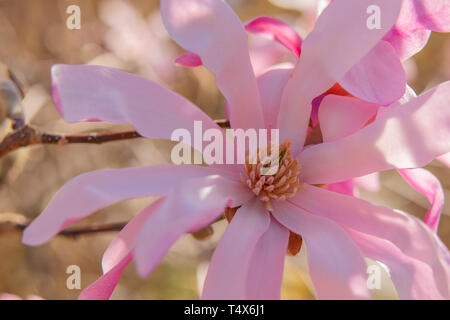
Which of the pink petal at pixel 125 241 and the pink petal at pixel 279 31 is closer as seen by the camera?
the pink petal at pixel 125 241

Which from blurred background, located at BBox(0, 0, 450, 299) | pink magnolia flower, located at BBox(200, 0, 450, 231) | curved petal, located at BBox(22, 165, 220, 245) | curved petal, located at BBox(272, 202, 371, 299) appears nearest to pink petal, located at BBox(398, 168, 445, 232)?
pink magnolia flower, located at BBox(200, 0, 450, 231)

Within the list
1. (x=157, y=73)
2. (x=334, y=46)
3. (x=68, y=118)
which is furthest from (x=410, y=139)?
(x=157, y=73)

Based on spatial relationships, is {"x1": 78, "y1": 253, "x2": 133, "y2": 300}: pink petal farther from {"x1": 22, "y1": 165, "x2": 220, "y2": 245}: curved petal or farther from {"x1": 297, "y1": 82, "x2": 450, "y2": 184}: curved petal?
{"x1": 297, "y1": 82, "x2": 450, "y2": 184}: curved petal

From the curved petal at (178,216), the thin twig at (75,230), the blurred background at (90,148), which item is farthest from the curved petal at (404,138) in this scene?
the blurred background at (90,148)

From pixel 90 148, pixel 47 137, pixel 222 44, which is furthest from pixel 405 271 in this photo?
pixel 90 148

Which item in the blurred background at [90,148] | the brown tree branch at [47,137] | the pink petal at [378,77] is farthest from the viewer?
the blurred background at [90,148]

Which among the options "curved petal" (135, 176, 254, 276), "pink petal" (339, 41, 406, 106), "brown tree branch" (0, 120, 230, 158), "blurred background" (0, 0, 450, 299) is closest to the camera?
"curved petal" (135, 176, 254, 276)

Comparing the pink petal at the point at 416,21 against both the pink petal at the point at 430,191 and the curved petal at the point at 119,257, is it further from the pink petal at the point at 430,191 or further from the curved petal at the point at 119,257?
the curved petal at the point at 119,257
